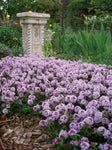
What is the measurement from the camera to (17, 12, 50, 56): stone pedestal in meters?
5.80

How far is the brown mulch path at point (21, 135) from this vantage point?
80.1 inches

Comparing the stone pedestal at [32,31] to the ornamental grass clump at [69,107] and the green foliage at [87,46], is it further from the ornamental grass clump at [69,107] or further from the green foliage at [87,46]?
the ornamental grass clump at [69,107]

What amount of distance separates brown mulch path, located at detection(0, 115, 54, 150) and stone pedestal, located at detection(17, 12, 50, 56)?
12.3 ft

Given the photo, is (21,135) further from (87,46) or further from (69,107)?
(87,46)

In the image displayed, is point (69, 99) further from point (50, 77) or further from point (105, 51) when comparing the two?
point (105, 51)

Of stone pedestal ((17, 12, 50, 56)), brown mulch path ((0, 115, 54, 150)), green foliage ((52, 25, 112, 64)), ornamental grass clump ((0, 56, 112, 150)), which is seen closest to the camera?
ornamental grass clump ((0, 56, 112, 150))

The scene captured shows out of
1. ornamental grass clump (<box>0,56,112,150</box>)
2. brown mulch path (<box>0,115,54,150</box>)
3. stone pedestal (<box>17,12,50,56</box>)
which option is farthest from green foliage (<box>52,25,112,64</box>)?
brown mulch path (<box>0,115,54,150</box>)

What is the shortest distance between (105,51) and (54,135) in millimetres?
4609

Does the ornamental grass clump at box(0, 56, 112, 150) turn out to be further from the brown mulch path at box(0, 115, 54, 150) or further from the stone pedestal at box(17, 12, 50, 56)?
the stone pedestal at box(17, 12, 50, 56)

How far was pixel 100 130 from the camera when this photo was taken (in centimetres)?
173

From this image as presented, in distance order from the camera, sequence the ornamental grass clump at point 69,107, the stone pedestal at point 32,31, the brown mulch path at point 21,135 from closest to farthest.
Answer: the ornamental grass clump at point 69,107 < the brown mulch path at point 21,135 < the stone pedestal at point 32,31

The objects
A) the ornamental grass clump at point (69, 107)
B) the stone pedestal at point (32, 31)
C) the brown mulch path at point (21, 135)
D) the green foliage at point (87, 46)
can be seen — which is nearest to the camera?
the ornamental grass clump at point (69, 107)

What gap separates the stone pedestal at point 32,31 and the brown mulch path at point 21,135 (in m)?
3.74

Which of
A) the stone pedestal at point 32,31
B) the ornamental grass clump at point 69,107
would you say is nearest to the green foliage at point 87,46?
the stone pedestal at point 32,31
